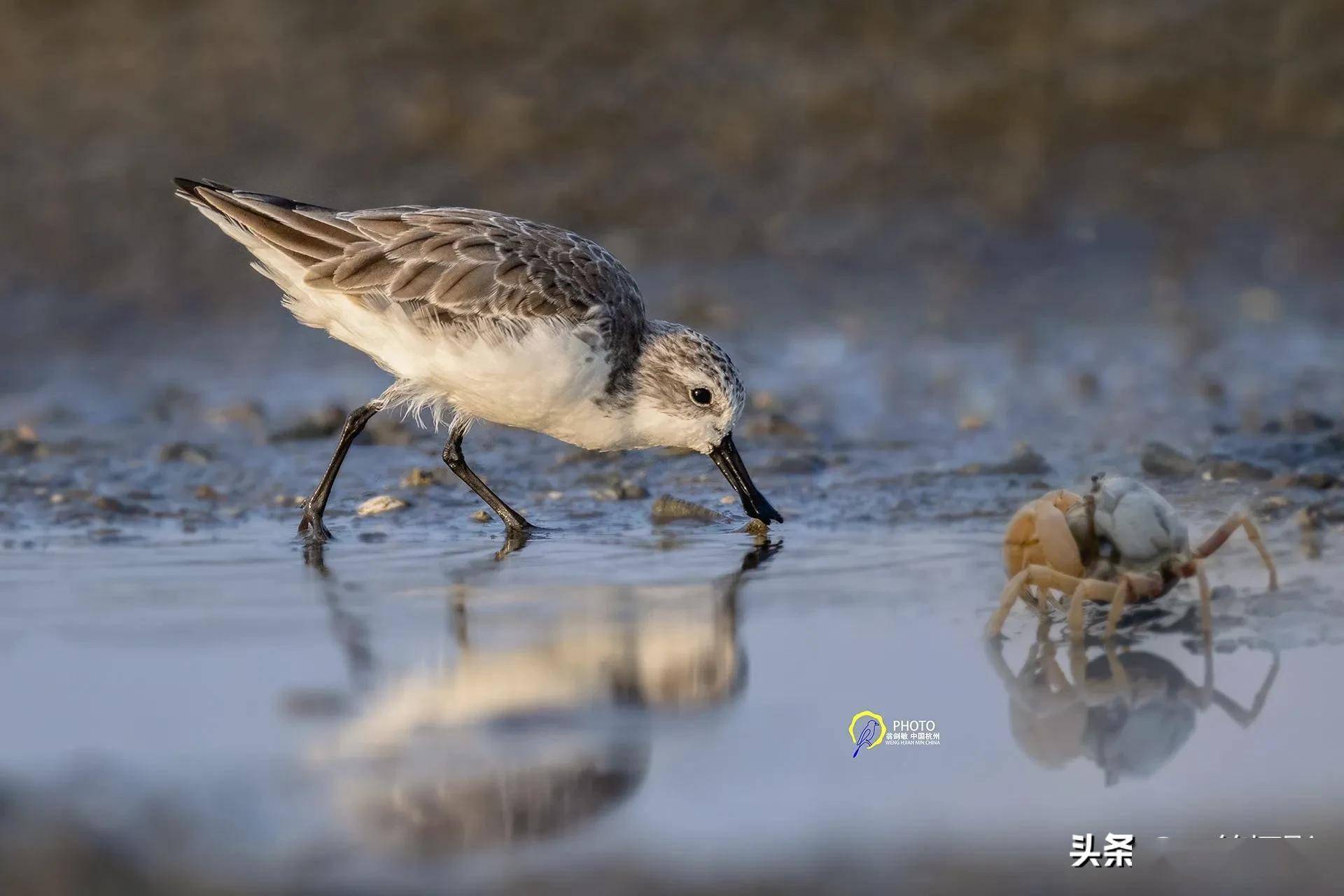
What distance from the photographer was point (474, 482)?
7340 millimetres

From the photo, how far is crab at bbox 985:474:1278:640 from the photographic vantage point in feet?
16.2

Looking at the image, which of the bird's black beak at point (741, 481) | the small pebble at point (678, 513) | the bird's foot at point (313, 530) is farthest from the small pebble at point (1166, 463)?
the bird's foot at point (313, 530)

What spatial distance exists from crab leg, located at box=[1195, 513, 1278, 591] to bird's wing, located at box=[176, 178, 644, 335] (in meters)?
2.83

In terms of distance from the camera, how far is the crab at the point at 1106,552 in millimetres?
4945

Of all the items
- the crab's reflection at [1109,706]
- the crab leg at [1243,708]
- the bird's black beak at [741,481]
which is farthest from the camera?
the bird's black beak at [741,481]

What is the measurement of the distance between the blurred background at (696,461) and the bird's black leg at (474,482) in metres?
0.24

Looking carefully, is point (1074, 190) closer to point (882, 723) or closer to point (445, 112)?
point (445, 112)

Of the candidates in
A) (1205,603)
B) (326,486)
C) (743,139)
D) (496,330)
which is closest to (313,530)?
(326,486)

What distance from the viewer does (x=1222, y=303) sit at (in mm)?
10719

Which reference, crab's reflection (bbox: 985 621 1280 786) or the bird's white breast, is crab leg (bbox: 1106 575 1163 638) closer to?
crab's reflection (bbox: 985 621 1280 786)

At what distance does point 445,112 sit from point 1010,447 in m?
5.73

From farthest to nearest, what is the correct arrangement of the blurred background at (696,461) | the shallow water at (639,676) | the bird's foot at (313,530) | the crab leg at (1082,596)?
the bird's foot at (313,530) < the crab leg at (1082,596) < the blurred background at (696,461) < the shallow water at (639,676)

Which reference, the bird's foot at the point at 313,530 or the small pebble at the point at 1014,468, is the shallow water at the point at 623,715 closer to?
the bird's foot at the point at 313,530

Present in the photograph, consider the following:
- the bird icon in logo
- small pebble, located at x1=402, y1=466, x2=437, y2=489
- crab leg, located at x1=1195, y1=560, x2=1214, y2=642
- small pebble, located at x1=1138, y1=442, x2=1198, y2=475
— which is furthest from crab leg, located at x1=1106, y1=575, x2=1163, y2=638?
small pebble, located at x1=402, y1=466, x2=437, y2=489
